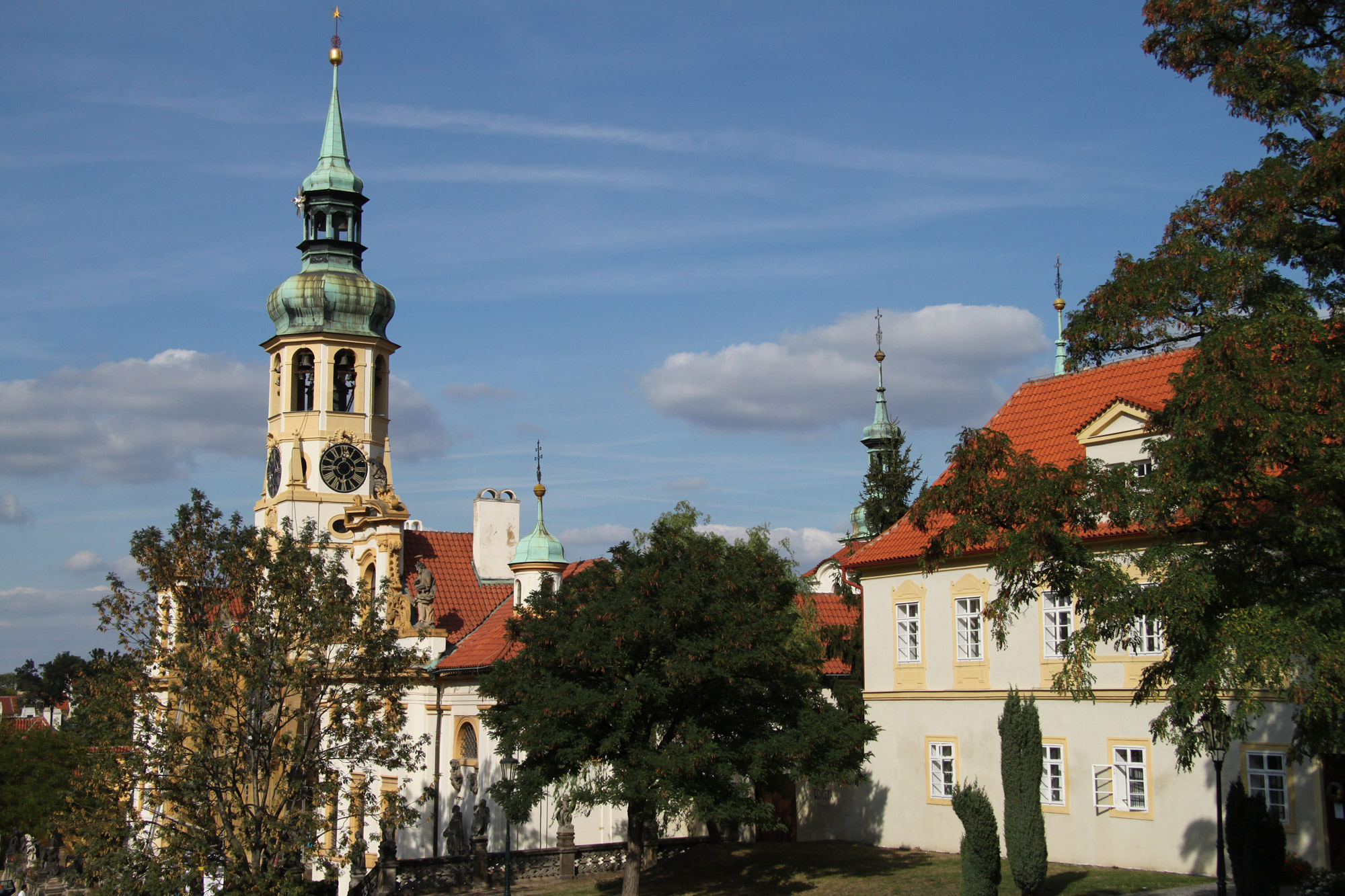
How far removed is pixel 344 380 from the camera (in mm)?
46906

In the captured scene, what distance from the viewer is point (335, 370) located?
153 feet

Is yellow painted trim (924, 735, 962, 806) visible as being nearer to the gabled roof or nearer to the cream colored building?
the cream colored building

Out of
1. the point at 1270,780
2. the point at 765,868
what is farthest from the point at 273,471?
the point at 1270,780

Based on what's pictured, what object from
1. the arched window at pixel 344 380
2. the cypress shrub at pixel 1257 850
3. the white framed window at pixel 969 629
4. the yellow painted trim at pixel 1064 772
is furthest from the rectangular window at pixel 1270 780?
the arched window at pixel 344 380

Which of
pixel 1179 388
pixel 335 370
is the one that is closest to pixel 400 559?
pixel 335 370

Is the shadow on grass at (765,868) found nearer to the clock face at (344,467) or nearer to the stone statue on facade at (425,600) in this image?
the stone statue on facade at (425,600)

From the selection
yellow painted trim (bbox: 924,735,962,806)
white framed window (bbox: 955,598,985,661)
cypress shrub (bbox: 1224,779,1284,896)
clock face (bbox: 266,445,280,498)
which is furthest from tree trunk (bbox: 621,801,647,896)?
clock face (bbox: 266,445,280,498)

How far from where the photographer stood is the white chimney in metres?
45.3

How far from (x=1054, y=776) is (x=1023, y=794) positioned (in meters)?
5.75

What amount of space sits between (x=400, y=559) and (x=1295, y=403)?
3224 cm

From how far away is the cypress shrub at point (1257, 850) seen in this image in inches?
765

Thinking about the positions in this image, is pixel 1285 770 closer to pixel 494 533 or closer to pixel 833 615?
pixel 833 615

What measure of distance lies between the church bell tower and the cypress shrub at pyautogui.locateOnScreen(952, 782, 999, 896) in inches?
1091

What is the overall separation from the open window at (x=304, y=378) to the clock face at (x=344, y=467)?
1.84 metres
